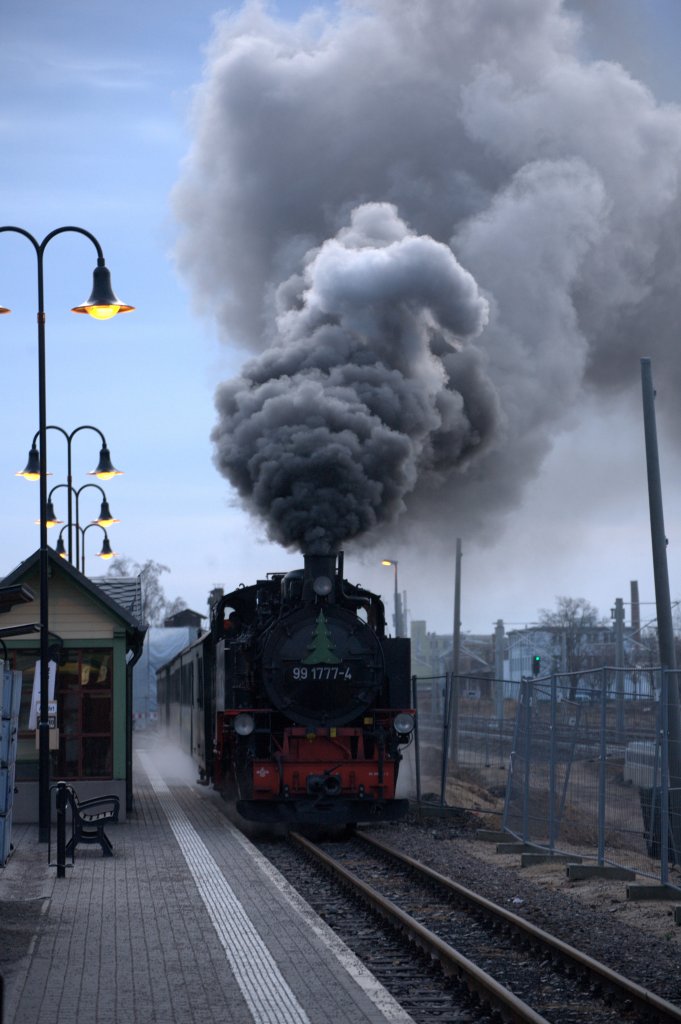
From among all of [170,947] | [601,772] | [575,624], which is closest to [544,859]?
[601,772]

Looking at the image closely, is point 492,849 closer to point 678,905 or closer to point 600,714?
point 600,714

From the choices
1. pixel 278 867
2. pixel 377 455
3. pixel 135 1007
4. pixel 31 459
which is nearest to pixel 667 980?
pixel 135 1007

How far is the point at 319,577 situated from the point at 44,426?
3942 mm

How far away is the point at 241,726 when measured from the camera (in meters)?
15.4

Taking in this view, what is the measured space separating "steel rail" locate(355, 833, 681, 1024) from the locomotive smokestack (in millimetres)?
4133

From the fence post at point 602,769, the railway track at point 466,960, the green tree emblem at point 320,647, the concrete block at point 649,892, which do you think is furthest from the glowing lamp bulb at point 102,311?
the concrete block at point 649,892

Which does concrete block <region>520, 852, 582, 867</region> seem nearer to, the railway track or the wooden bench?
the railway track

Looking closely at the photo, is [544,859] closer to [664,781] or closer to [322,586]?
[664,781]

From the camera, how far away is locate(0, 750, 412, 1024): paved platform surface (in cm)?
684

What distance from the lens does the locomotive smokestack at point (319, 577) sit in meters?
15.5

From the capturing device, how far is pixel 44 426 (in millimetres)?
16094

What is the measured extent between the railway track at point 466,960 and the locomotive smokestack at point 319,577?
3918 mm

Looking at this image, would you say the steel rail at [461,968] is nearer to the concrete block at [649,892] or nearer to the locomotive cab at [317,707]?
the concrete block at [649,892]

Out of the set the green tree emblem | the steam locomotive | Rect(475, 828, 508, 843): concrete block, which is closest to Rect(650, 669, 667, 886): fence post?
Rect(475, 828, 508, 843): concrete block
